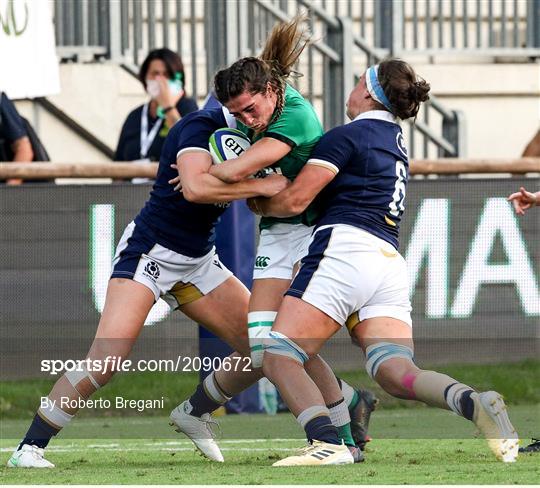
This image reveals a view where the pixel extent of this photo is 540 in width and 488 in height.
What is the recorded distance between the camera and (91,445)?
30.8 feet

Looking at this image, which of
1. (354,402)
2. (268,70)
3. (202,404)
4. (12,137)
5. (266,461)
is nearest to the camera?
(268,70)

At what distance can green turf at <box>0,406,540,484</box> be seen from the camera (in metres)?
7.00

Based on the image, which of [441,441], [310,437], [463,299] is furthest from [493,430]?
[463,299]

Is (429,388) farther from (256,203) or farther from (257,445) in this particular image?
(257,445)

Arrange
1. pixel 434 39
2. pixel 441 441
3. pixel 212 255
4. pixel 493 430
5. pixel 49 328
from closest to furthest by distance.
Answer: pixel 493 430 < pixel 212 255 < pixel 441 441 < pixel 49 328 < pixel 434 39

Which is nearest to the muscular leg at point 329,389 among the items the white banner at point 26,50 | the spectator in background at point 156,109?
the spectator in background at point 156,109

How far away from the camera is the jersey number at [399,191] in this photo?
755 cm

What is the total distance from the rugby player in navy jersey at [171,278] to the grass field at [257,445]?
341mm

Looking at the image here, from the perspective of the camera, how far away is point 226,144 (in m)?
7.66

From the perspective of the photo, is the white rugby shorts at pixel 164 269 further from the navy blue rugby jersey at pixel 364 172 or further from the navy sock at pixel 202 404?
the navy blue rugby jersey at pixel 364 172

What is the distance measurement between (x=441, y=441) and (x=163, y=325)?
2360mm

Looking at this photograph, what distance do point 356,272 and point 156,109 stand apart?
460cm

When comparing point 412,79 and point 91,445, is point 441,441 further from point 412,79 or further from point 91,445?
point 412,79

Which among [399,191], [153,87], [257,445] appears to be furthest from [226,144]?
[153,87]
